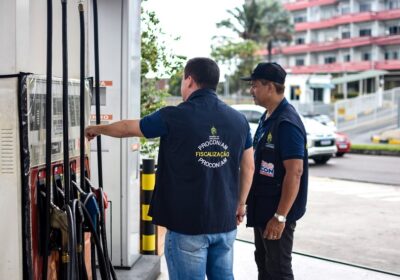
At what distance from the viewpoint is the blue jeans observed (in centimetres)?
306

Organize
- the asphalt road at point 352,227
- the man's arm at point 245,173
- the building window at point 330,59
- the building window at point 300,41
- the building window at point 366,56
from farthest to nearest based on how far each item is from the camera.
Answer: the building window at point 300,41, the building window at point 330,59, the building window at point 366,56, the asphalt road at point 352,227, the man's arm at point 245,173

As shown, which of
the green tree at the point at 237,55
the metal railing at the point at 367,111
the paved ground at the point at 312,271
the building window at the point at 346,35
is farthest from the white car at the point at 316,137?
the building window at the point at 346,35

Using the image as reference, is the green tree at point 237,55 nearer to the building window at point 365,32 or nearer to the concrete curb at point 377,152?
the building window at point 365,32

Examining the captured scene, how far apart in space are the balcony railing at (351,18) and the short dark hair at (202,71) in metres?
52.7

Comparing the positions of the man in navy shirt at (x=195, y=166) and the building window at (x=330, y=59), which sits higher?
the building window at (x=330, y=59)

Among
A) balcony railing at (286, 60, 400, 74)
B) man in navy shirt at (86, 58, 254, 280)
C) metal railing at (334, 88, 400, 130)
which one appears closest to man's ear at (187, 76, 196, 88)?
man in navy shirt at (86, 58, 254, 280)

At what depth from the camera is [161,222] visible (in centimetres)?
309

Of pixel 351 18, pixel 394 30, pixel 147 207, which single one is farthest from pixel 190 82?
pixel 351 18

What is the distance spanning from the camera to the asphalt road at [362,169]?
13.9 meters

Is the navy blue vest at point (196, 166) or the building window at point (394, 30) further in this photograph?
the building window at point (394, 30)

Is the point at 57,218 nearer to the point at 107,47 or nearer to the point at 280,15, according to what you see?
the point at 107,47

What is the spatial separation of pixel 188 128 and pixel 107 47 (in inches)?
84.3

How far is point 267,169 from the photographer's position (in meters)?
3.79

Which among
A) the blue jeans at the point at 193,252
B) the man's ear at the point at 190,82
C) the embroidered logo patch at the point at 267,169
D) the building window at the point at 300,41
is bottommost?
the blue jeans at the point at 193,252
